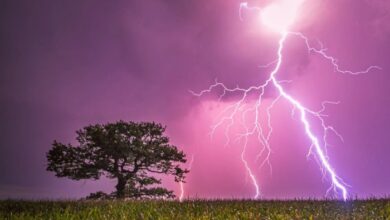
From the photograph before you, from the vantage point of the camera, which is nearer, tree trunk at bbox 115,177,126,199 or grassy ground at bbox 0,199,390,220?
grassy ground at bbox 0,199,390,220

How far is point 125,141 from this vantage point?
32531mm

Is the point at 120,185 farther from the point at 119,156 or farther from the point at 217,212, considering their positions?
the point at 217,212

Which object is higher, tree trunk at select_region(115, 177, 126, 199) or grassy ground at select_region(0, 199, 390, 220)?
tree trunk at select_region(115, 177, 126, 199)

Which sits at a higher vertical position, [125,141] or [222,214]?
[125,141]

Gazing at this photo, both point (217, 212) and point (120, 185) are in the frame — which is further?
point (120, 185)

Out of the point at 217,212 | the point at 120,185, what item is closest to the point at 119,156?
the point at 120,185

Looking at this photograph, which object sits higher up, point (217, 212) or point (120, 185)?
point (120, 185)

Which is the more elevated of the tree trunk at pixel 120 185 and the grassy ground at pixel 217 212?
the tree trunk at pixel 120 185

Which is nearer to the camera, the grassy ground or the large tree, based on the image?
the grassy ground

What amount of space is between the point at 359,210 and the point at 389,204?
5.24 ft

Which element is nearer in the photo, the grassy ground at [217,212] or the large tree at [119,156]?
the grassy ground at [217,212]

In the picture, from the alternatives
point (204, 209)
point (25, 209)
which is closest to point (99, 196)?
point (25, 209)

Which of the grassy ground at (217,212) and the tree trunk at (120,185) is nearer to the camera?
the grassy ground at (217,212)

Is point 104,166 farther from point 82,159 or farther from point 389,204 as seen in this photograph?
point 389,204
